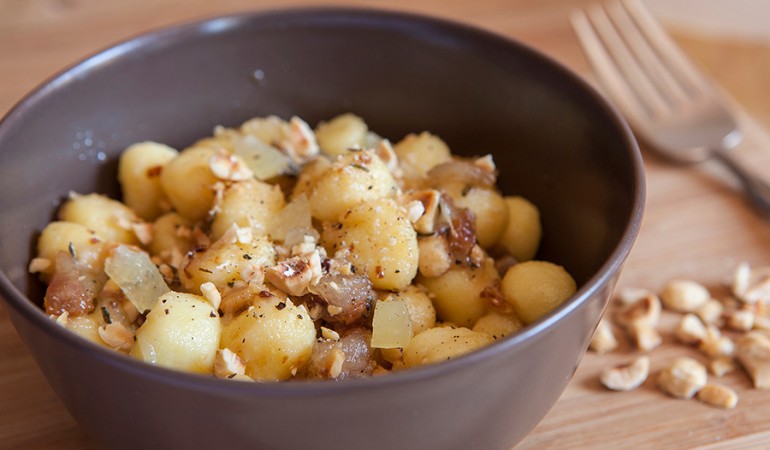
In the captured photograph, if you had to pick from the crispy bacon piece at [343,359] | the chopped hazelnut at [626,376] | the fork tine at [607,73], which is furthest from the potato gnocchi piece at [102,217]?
the fork tine at [607,73]

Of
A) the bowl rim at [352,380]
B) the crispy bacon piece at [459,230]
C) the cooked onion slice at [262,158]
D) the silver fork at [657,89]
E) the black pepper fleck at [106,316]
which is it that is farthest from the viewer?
the silver fork at [657,89]

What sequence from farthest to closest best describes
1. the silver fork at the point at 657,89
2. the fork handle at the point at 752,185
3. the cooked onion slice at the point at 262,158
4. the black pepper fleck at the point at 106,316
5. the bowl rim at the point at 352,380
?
the silver fork at the point at 657,89
the fork handle at the point at 752,185
the cooked onion slice at the point at 262,158
the black pepper fleck at the point at 106,316
the bowl rim at the point at 352,380

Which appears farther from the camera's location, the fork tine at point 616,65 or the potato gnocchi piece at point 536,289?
the fork tine at point 616,65

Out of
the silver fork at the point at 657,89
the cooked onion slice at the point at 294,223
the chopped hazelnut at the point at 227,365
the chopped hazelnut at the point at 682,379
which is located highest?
the cooked onion slice at the point at 294,223

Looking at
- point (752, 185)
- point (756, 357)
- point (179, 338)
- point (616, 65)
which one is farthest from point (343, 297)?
point (616, 65)

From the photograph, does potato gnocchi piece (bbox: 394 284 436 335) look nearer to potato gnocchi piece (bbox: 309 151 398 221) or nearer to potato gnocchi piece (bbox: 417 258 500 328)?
potato gnocchi piece (bbox: 417 258 500 328)

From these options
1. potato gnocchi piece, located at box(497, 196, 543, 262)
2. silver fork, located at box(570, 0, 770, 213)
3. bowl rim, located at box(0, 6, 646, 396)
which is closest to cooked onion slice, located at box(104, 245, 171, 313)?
bowl rim, located at box(0, 6, 646, 396)

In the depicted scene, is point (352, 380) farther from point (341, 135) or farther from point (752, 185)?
point (752, 185)

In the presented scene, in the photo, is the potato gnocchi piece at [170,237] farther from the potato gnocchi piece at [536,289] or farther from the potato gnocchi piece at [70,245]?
the potato gnocchi piece at [536,289]

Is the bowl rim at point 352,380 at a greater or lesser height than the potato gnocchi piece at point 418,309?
greater
